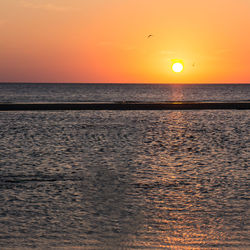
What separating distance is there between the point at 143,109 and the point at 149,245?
55.5m

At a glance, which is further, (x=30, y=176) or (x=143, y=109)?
(x=143, y=109)

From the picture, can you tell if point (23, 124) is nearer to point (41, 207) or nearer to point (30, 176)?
point (30, 176)

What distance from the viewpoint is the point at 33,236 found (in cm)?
894

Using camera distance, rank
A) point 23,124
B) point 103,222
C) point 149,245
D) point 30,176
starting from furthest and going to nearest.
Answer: point 23,124 → point 30,176 → point 103,222 → point 149,245

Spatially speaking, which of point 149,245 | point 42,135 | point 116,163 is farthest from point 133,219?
point 42,135

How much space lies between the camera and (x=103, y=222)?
996 centimetres

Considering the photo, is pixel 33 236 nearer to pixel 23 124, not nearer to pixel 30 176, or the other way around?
pixel 30 176

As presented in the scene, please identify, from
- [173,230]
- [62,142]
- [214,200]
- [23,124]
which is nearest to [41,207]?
[173,230]

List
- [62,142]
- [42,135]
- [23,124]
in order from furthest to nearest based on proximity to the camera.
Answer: [23,124], [42,135], [62,142]

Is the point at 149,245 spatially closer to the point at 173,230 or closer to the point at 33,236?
the point at 173,230

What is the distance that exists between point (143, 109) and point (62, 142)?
3725 cm

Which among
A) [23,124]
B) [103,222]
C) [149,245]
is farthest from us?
[23,124]

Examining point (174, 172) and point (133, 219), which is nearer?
point (133, 219)

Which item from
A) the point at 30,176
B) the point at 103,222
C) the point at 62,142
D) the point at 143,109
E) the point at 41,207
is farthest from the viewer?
the point at 143,109
